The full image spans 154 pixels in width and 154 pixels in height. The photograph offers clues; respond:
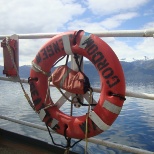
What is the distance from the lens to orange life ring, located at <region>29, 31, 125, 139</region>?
6.27 ft

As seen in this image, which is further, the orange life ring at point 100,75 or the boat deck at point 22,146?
the boat deck at point 22,146

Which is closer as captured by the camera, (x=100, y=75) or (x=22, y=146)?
(x=100, y=75)

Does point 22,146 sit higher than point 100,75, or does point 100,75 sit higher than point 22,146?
point 100,75

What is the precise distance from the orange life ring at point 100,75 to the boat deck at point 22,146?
0.44 metres

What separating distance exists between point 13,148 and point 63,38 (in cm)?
132

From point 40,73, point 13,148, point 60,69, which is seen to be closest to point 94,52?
point 60,69

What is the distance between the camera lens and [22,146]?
8.45ft

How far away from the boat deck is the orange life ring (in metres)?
0.44

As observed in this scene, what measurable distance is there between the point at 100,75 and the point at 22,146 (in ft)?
4.17

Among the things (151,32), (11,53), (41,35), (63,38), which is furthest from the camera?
(11,53)

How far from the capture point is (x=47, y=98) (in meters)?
2.26

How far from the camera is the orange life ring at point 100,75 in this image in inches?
75.2

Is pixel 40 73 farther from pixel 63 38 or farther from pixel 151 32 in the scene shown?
pixel 151 32

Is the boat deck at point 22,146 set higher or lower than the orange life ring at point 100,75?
lower
